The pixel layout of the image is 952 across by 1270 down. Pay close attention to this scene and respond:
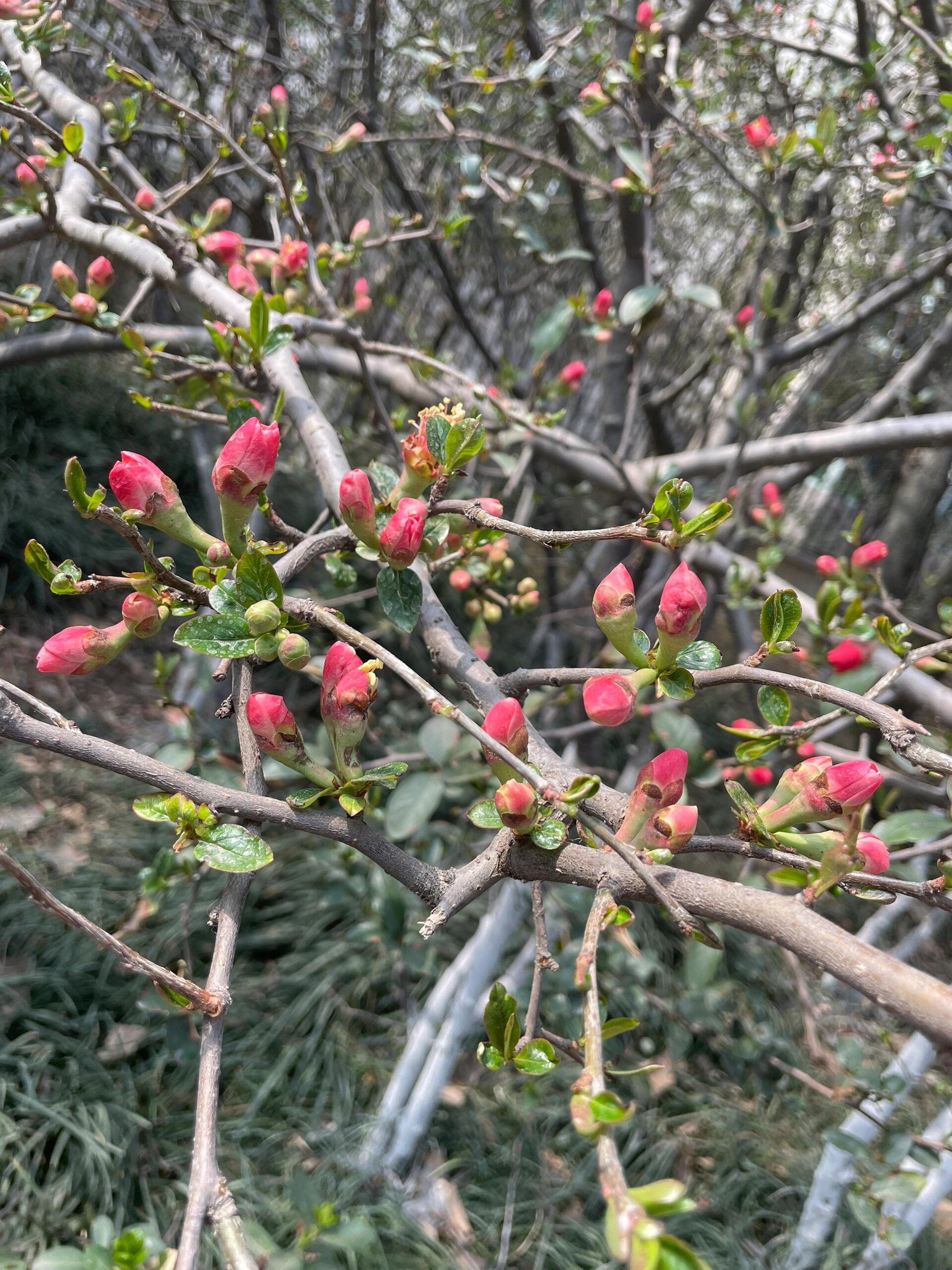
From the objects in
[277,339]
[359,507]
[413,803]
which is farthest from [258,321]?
[413,803]

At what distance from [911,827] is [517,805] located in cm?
79

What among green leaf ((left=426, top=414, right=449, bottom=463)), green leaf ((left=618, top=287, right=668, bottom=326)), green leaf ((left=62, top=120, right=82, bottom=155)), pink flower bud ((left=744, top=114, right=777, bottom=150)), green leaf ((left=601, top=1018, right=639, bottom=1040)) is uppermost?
pink flower bud ((left=744, top=114, right=777, bottom=150))

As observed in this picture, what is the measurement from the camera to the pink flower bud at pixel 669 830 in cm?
48

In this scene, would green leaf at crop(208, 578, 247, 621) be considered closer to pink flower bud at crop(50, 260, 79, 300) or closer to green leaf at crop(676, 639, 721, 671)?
green leaf at crop(676, 639, 721, 671)

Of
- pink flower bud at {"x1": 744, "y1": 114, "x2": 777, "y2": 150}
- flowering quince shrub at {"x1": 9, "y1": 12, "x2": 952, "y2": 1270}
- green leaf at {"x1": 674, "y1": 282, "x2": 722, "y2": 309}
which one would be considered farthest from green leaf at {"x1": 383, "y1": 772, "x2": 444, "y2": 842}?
pink flower bud at {"x1": 744, "y1": 114, "x2": 777, "y2": 150}

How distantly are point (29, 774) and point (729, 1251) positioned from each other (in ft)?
7.14

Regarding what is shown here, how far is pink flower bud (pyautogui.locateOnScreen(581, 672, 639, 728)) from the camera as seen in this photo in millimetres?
495

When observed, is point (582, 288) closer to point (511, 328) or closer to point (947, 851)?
point (947, 851)

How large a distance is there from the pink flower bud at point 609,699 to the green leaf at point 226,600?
0.23 m

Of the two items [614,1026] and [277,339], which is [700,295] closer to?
[277,339]

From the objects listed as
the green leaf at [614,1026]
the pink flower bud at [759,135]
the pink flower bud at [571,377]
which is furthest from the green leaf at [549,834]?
the pink flower bud at [759,135]

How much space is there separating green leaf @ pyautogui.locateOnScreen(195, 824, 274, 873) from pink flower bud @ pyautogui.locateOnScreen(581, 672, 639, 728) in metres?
0.22

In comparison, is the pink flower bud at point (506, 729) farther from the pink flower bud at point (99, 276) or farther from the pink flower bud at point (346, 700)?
the pink flower bud at point (99, 276)

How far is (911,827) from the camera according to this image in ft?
Answer: 3.23
